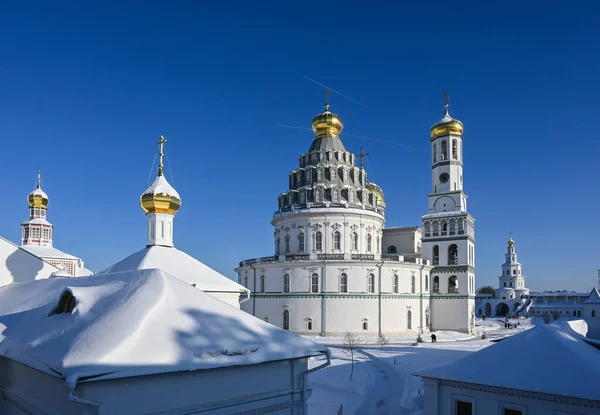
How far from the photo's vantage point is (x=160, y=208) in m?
18.9

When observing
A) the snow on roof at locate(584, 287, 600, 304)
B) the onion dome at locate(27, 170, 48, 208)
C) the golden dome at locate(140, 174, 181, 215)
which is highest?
the onion dome at locate(27, 170, 48, 208)

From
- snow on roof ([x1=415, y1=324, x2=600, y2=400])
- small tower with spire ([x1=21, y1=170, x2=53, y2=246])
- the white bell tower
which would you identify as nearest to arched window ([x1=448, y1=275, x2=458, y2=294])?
the white bell tower

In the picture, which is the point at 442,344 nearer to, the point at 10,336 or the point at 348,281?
the point at 348,281

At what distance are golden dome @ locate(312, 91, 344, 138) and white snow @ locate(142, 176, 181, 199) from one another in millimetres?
28956

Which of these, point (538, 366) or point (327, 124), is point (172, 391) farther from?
point (327, 124)

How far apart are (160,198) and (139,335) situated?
40.6 feet

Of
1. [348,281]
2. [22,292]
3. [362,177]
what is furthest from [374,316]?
[22,292]

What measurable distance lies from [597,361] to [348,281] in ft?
89.9

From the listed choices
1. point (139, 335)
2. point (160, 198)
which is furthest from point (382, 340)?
point (139, 335)

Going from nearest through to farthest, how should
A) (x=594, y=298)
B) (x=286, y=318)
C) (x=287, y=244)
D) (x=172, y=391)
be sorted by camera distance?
(x=172, y=391)
(x=286, y=318)
(x=287, y=244)
(x=594, y=298)

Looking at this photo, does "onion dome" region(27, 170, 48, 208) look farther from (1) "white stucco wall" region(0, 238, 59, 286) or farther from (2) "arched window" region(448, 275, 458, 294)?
(2) "arched window" region(448, 275, 458, 294)

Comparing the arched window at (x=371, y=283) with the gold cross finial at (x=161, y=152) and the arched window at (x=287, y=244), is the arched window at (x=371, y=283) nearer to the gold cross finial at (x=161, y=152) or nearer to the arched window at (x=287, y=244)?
the arched window at (x=287, y=244)

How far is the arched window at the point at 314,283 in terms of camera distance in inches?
1553

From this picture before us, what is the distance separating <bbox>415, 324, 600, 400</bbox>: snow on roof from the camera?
11.3 metres
